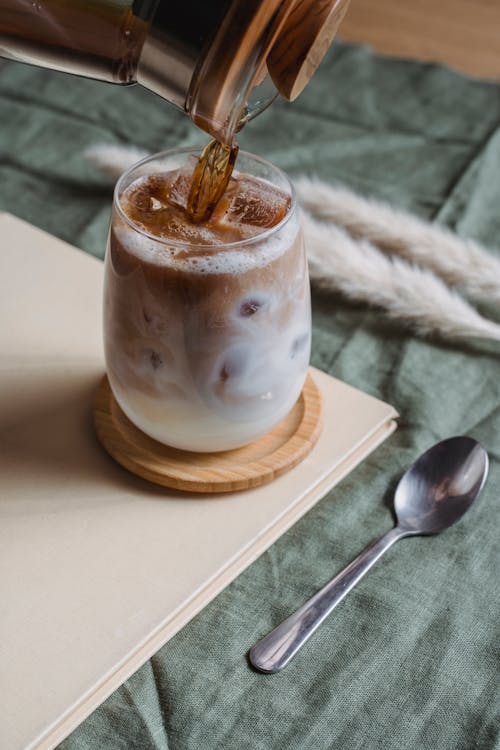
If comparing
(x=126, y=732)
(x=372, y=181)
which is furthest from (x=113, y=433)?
(x=372, y=181)

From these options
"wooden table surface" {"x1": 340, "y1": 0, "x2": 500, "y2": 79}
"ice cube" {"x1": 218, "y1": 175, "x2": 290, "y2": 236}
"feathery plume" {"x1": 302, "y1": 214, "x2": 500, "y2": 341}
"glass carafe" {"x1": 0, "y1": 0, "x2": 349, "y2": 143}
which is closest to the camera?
"glass carafe" {"x1": 0, "y1": 0, "x2": 349, "y2": 143}

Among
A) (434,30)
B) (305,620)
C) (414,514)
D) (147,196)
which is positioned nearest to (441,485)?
(414,514)

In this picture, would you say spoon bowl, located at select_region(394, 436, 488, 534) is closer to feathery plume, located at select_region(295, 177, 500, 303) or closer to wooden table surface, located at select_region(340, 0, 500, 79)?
feathery plume, located at select_region(295, 177, 500, 303)

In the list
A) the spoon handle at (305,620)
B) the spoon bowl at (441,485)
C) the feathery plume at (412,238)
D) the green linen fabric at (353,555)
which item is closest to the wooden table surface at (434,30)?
the green linen fabric at (353,555)

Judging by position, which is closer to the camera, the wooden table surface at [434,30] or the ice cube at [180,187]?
the ice cube at [180,187]

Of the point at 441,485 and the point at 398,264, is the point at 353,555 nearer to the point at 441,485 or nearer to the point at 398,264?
the point at 441,485

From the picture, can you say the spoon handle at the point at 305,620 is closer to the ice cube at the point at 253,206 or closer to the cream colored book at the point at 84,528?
the cream colored book at the point at 84,528

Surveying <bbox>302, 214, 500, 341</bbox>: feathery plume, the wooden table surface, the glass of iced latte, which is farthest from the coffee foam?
the wooden table surface
